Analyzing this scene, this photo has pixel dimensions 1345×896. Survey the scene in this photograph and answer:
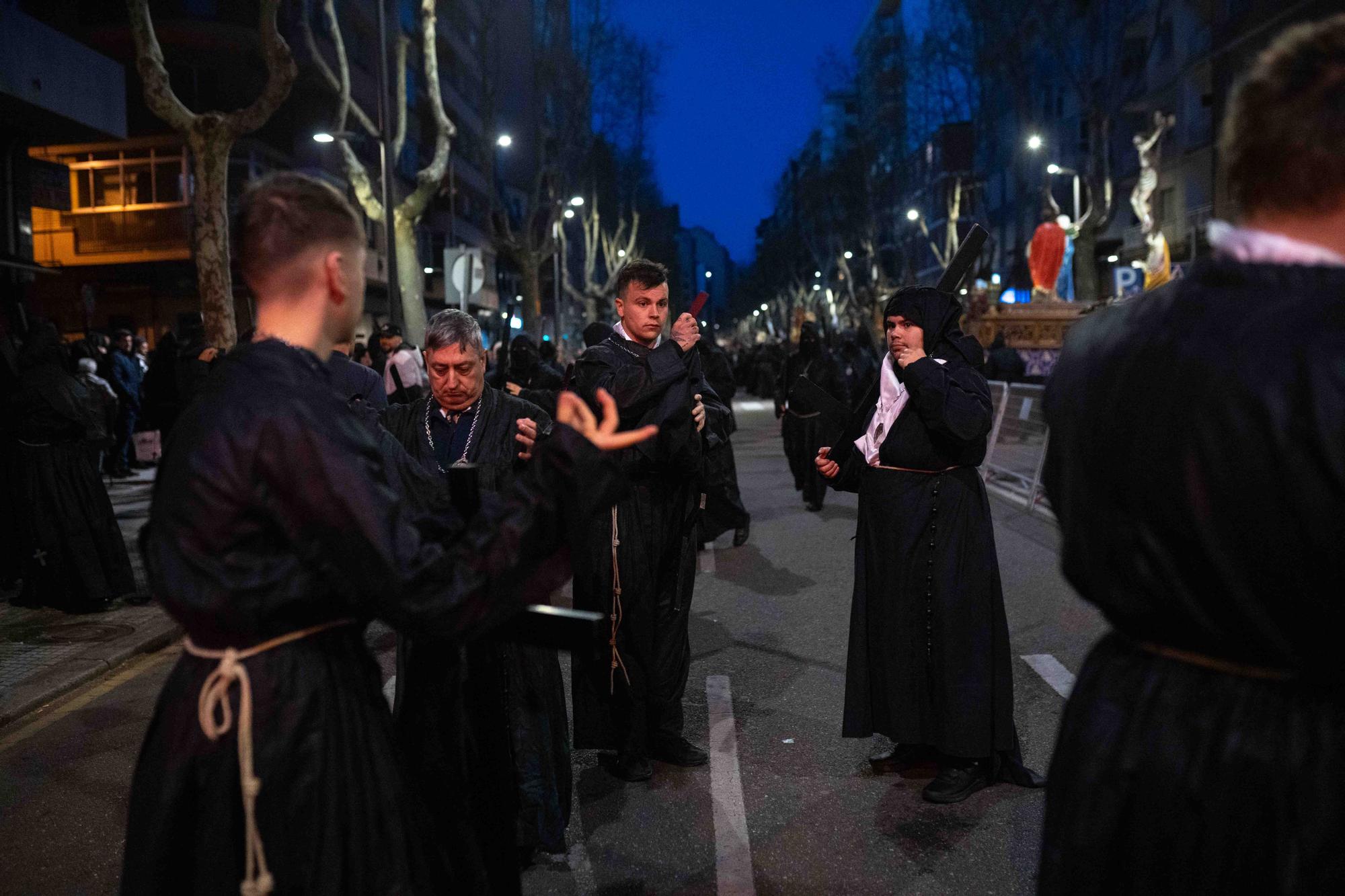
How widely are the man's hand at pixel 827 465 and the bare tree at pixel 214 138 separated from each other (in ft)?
28.9

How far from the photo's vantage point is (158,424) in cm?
1645

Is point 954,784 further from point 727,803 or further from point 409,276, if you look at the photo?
point 409,276

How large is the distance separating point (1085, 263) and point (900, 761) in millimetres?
27862

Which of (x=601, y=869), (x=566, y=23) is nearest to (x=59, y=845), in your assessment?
(x=601, y=869)

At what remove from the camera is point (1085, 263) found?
3009cm

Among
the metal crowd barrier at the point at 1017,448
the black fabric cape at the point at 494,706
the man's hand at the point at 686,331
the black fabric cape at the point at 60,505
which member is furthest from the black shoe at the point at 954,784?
the metal crowd barrier at the point at 1017,448

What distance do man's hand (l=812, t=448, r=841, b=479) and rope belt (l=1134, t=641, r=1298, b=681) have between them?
3.12m

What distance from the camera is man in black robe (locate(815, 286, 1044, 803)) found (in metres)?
4.51

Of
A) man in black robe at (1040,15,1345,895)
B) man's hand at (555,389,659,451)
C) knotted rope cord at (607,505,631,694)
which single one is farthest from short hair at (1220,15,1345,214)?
knotted rope cord at (607,505,631,694)

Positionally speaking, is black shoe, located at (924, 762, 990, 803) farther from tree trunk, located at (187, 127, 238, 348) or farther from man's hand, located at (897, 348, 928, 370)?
tree trunk, located at (187, 127, 238, 348)

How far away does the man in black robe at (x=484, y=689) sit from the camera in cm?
253

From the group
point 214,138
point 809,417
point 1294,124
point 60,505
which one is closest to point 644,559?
point 1294,124

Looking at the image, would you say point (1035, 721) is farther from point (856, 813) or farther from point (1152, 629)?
point (1152, 629)

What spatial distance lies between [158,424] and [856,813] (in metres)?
14.7
